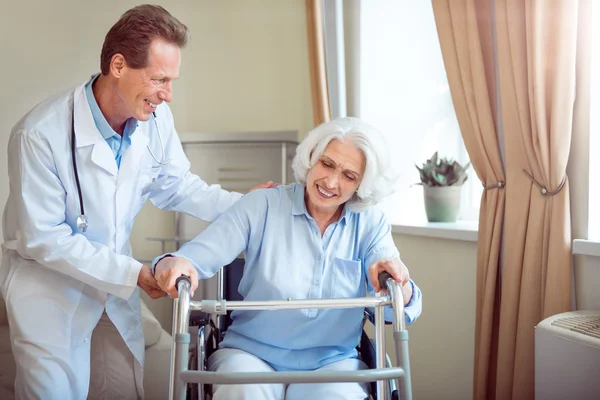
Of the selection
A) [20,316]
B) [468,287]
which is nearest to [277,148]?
[468,287]

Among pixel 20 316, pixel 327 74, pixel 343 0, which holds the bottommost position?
pixel 20 316

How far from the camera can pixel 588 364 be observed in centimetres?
149

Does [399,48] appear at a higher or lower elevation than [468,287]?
higher

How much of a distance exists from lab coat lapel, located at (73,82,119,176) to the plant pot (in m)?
1.39

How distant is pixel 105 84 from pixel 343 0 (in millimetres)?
1648

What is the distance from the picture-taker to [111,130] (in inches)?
68.9

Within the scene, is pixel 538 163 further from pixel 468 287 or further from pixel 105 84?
pixel 105 84

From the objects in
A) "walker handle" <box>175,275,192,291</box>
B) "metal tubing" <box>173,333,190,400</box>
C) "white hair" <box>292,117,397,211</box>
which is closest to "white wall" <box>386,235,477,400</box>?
"white hair" <box>292,117,397,211</box>

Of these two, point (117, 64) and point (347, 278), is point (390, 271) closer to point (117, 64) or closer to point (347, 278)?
point (347, 278)

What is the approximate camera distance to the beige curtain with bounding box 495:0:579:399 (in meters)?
1.80

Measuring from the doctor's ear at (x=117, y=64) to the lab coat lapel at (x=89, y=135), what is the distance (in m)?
0.13

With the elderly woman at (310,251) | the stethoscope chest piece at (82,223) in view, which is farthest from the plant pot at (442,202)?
the stethoscope chest piece at (82,223)

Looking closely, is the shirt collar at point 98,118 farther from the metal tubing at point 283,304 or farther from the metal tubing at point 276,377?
the metal tubing at point 276,377

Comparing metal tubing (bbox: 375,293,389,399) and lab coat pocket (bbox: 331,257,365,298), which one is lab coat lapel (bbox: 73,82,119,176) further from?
metal tubing (bbox: 375,293,389,399)
